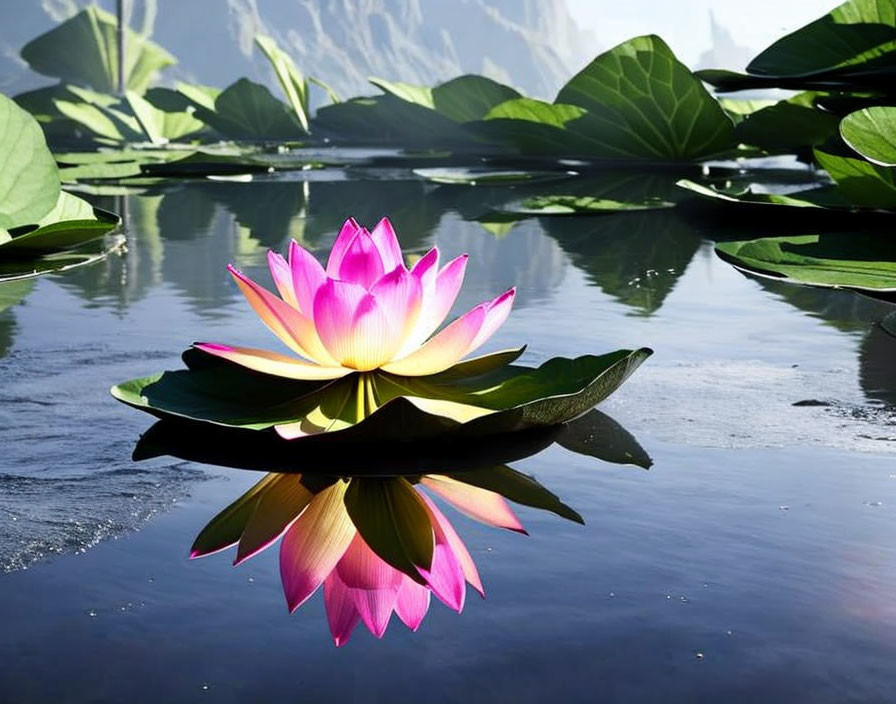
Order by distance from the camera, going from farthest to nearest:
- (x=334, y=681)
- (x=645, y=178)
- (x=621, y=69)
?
(x=645, y=178), (x=621, y=69), (x=334, y=681)

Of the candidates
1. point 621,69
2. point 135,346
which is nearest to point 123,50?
point 621,69

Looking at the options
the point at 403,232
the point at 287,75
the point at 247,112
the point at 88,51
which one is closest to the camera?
the point at 403,232

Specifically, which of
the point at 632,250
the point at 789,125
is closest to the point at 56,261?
the point at 632,250

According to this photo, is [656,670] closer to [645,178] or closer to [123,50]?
[645,178]

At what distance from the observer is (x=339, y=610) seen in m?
0.58

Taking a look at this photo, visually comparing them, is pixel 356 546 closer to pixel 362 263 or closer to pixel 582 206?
pixel 362 263

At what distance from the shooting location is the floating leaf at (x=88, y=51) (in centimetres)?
628

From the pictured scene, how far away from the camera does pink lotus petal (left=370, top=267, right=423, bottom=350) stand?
803 mm

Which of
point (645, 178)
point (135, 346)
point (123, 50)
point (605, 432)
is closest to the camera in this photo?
point (605, 432)

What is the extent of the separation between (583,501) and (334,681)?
0.28m

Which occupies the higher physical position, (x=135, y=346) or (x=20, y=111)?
(x=20, y=111)

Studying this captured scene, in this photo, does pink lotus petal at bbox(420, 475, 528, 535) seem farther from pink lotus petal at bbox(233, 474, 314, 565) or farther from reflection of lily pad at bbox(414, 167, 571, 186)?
reflection of lily pad at bbox(414, 167, 571, 186)

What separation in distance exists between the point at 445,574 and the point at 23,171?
0.99 meters

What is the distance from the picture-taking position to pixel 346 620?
0.57 meters
